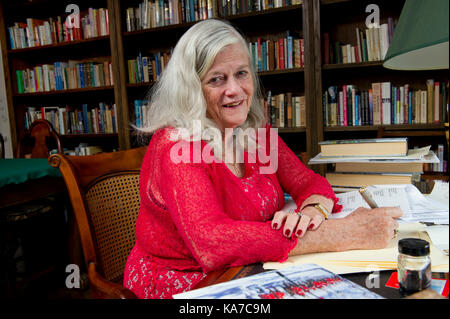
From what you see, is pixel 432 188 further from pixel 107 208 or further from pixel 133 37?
pixel 133 37

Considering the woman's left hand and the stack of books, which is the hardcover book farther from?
the woman's left hand

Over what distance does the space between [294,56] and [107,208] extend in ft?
6.16

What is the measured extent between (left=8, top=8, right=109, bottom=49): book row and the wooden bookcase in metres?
0.08

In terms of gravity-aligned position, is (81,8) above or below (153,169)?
above

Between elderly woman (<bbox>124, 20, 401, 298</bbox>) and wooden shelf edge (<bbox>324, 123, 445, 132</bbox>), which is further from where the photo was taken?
wooden shelf edge (<bbox>324, 123, 445, 132</bbox>)

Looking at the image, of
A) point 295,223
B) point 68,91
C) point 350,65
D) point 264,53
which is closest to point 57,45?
point 68,91

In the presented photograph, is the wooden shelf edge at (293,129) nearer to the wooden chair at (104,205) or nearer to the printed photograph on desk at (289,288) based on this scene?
the wooden chair at (104,205)

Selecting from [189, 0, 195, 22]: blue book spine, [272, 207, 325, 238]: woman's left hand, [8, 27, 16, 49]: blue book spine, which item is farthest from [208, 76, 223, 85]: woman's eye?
[8, 27, 16, 49]: blue book spine

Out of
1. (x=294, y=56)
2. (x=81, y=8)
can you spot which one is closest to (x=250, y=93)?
(x=294, y=56)

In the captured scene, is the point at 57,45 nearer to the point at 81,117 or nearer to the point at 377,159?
the point at 81,117

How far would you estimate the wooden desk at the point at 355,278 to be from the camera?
1.44 feet

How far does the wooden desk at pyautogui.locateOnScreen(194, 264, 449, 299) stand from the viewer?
440 millimetres

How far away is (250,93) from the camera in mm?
1146

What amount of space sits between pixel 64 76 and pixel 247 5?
1.88 m
